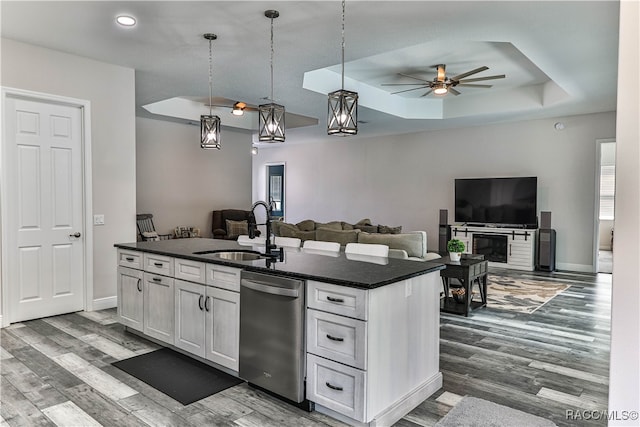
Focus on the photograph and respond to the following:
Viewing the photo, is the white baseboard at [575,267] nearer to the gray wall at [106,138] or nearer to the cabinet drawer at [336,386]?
the cabinet drawer at [336,386]

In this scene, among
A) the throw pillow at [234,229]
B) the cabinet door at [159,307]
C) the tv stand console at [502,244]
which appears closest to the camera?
the cabinet door at [159,307]

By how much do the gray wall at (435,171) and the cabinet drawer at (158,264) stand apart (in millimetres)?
6761

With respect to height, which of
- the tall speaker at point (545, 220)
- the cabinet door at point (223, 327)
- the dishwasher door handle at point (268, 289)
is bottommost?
the cabinet door at point (223, 327)

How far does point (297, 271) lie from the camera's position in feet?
8.17

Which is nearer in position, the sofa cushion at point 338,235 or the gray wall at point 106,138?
the gray wall at point 106,138

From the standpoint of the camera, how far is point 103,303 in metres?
4.76

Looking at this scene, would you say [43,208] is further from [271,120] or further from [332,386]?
[332,386]

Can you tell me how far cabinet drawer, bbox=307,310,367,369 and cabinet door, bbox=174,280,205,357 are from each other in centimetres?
104

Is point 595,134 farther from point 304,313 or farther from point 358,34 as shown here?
point 304,313

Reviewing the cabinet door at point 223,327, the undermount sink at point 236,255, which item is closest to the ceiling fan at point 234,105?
the undermount sink at point 236,255

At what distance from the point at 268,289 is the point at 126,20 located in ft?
9.14

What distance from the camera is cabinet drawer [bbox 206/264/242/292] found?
111 inches

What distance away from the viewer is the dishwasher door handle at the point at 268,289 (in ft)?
8.04

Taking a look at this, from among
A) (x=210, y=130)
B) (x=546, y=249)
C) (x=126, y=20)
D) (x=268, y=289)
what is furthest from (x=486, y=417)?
(x=546, y=249)
